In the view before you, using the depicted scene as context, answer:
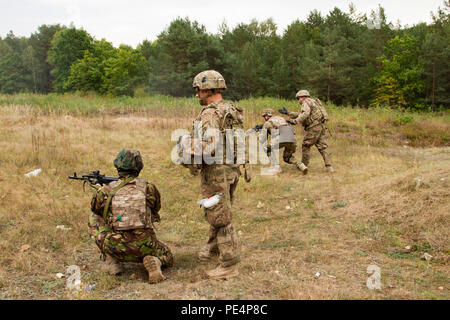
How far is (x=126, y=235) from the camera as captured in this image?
3.69 m

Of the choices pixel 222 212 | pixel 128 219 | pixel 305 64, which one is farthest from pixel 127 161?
pixel 305 64

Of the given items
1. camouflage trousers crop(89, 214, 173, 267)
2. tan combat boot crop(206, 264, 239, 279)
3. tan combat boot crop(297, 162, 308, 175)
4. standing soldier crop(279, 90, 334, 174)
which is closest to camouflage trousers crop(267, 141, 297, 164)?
tan combat boot crop(297, 162, 308, 175)

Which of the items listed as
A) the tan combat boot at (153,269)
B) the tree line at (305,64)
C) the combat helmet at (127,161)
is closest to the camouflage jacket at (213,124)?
the combat helmet at (127,161)

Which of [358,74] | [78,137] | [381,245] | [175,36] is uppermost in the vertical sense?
[175,36]

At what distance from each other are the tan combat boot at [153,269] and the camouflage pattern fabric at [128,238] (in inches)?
4.4

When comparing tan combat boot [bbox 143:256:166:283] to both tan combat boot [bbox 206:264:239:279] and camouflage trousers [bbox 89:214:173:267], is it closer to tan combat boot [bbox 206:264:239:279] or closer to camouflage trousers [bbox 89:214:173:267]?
camouflage trousers [bbox 89:214:173:267]

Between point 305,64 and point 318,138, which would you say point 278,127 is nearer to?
point 318,138

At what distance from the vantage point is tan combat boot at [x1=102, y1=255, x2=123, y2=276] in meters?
3.85

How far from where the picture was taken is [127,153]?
3.72 m

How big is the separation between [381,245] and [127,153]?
3.46 meters

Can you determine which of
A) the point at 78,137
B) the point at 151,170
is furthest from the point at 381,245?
the point at 78,137

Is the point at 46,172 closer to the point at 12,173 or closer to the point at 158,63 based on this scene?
the point at 12,173

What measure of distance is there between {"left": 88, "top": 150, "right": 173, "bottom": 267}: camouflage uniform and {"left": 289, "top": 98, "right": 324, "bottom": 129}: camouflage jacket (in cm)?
566

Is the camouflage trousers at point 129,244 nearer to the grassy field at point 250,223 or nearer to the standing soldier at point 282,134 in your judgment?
the grassy field at point 250,223
